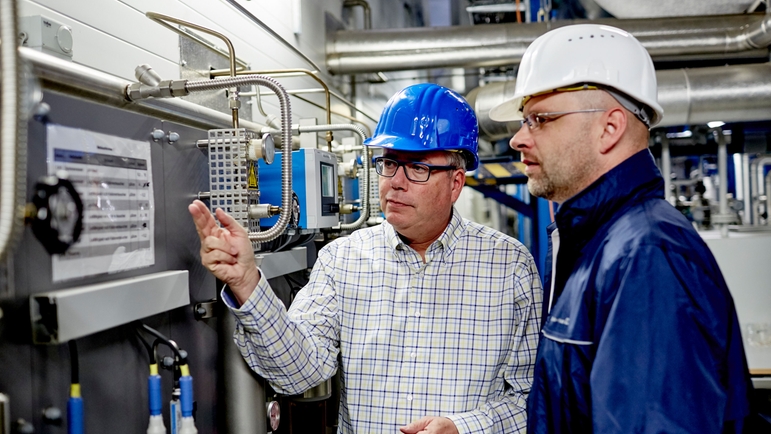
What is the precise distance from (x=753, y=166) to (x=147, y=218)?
4.91 meters

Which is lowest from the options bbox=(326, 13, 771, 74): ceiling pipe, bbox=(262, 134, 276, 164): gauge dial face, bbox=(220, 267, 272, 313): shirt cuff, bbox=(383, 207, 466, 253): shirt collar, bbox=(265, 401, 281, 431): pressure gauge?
bbox=(265, 401, 281, 431): pressure gauge

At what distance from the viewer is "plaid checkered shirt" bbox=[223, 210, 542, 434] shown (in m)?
1.37

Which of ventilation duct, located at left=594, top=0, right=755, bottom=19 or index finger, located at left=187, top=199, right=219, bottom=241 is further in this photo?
ventilation duct, located at left=594, top=0, right=755, bottom=19

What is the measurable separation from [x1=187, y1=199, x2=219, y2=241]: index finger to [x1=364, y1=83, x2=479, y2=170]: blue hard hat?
509mm

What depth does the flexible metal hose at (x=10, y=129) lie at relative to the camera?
58 cm

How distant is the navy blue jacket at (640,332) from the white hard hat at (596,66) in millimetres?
124

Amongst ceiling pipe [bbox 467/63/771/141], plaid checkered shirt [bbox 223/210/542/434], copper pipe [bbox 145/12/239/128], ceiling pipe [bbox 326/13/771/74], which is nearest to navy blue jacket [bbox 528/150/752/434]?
plaid checkered shirt [bbox 223/210/542/434]

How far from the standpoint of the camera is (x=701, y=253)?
0.93 m

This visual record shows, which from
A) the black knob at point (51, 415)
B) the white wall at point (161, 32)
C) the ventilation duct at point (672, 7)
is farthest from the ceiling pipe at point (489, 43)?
the black knob at point (51, 415)

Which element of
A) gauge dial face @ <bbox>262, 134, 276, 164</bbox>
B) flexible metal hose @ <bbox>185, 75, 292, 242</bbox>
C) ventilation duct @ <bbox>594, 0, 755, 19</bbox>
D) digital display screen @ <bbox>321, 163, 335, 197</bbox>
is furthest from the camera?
ventilation duct @ <bbox>594, 0, 755, 19</bbox>

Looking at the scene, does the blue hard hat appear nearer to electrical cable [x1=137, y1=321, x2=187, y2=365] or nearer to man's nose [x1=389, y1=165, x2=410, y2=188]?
man's nose [x1=389, y1=165, x2=410, y2=188]

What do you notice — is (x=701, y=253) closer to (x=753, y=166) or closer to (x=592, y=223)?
(x=592, y=223)

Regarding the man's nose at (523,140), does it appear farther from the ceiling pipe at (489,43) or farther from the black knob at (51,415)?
the ceiling pipe at (489,43)

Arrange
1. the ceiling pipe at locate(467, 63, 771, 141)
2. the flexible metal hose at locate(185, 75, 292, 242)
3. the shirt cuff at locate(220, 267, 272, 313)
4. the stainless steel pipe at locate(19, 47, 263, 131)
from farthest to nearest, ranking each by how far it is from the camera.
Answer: the ceiling pipe at locate(467, 63, 771, 141)
the flexible metal hose at locate(185, 75, 292, 242)
the shirt cuff at locate(220, 267, 272, 313)
the stainless steel pipe at locate(19, 47, 263, 131)
